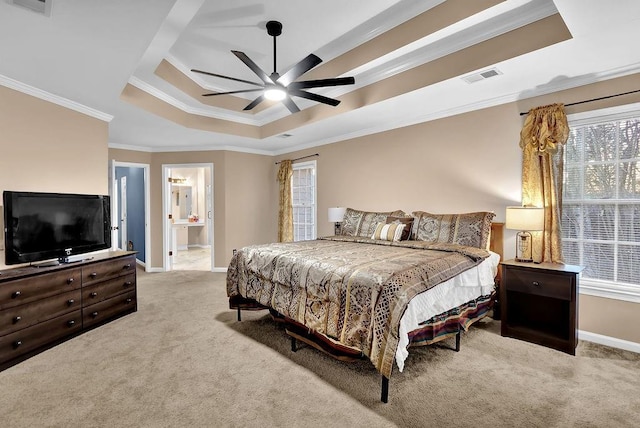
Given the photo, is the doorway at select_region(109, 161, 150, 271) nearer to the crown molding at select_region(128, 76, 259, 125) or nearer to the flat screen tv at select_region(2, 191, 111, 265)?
the crown molding at select_region(128, 76, 259, 125)

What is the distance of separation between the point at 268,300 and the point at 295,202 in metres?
3.47

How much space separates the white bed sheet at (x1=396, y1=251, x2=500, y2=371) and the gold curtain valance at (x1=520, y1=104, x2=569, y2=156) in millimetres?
1170

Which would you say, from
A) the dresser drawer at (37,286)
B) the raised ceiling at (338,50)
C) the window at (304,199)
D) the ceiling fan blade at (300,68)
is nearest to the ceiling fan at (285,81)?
the ceiling fan blade at (300,68)

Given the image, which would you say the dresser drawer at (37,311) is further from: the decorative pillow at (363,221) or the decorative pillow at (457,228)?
the decorative pillow at (457,228)

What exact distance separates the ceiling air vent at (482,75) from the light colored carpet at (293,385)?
8.16 ft

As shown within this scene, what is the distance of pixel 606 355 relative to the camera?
8.57ft

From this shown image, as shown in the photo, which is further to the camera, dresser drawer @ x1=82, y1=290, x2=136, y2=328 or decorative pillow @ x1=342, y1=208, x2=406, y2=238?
decorative pillow @ x1=342, y1=208, x2=406, y2=238

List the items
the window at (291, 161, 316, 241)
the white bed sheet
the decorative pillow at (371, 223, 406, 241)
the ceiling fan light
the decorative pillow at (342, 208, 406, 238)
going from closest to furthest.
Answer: the white bed sheet
the ceiling fan light
the decorative pillow at (371, 223, 406, 241)
the decorative pillow at (342, 208, 406, 238)
the window at (291, 161, 316, 241)

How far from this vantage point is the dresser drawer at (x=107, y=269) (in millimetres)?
3131

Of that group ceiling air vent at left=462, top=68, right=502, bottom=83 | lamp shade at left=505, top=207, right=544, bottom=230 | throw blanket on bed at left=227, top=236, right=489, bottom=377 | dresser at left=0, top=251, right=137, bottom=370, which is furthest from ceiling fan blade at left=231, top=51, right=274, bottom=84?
lamp shade at left=505, top=207, right=544, bottom=230

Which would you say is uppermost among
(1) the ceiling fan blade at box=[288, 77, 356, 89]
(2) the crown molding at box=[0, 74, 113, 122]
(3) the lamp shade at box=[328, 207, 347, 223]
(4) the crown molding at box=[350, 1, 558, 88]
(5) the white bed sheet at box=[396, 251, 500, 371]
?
(4) the crown molding at box=[350, 1, 558, 88]

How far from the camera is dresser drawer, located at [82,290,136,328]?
3.13m

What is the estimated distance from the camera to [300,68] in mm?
2605

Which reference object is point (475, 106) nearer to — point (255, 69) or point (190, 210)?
point (255, 69)
